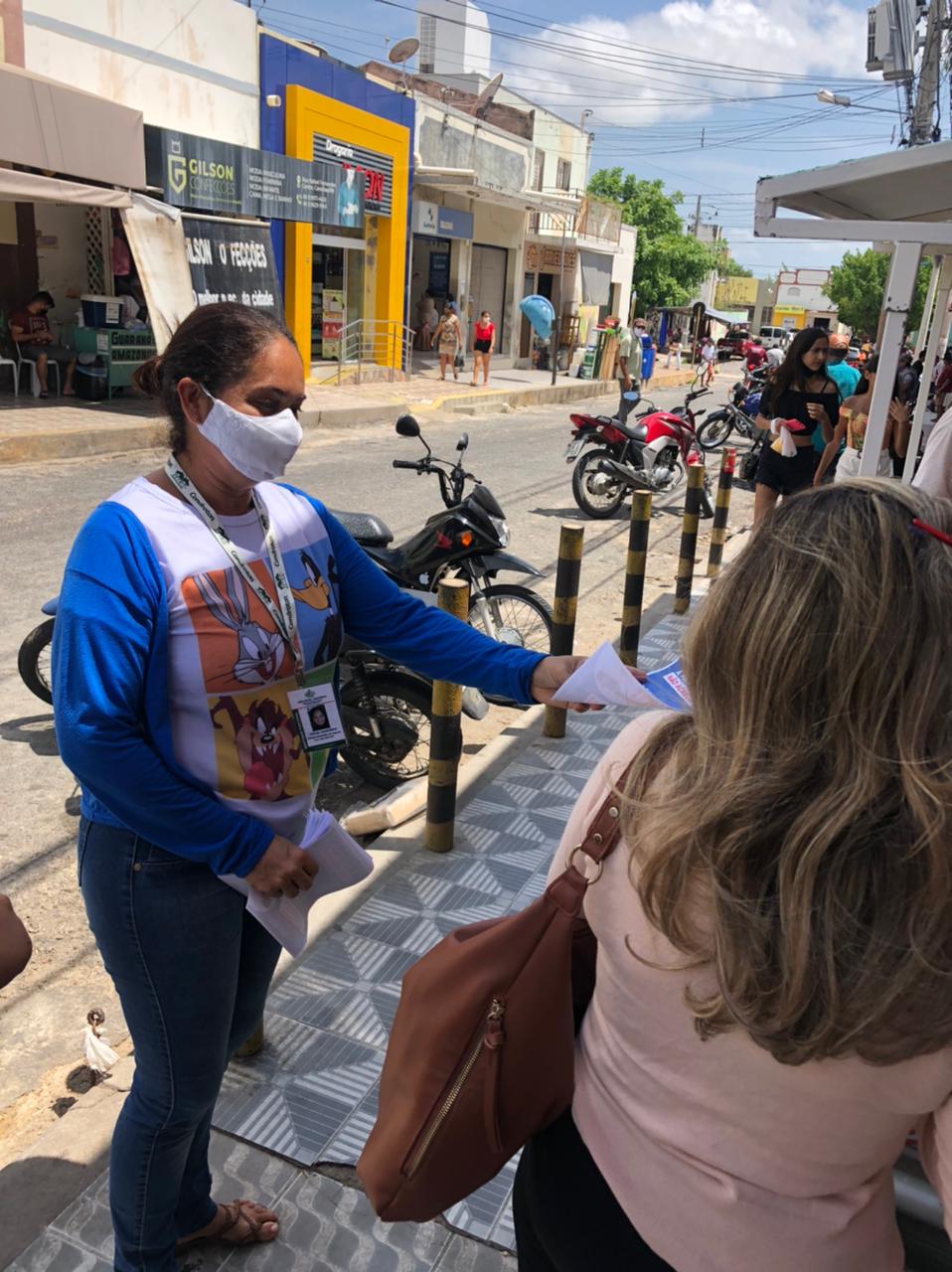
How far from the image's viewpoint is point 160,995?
5.87 ft

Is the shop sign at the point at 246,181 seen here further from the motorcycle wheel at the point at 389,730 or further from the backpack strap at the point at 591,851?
the backpack strap at the point at 591,851

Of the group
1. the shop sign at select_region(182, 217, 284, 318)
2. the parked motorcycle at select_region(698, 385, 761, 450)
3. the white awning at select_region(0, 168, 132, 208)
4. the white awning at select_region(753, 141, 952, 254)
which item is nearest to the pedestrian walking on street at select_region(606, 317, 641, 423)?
the parked motorcycle at select_region(698, 385, 761, 450)

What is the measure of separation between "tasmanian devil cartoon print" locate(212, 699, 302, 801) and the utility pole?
16570 mm

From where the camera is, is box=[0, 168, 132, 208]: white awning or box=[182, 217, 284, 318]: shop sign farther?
box=[182, 217, 284, 318]: shop sign

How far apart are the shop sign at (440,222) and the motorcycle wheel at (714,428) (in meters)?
11.6

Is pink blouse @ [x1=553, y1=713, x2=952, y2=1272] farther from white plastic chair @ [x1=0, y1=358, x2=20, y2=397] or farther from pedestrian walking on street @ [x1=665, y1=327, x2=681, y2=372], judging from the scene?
pedestrian walking on street @ [x1=665, y1=327, x2=681, y2=372]

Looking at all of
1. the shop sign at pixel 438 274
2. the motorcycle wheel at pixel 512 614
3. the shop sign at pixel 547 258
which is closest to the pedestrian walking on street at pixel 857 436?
the motorcycle wheel at pixel 512 614

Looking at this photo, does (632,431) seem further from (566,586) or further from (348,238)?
(348,238)

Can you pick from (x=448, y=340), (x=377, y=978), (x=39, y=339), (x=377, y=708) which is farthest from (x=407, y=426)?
(x=448, y=340)

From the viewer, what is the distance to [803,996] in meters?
1.01

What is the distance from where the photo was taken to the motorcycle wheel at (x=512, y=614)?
5273mm

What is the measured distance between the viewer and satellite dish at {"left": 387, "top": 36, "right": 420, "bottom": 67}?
21.2m

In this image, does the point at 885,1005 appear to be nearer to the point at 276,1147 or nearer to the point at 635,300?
the point at 276,1147

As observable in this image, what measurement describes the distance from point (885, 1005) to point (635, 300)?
172 feet
